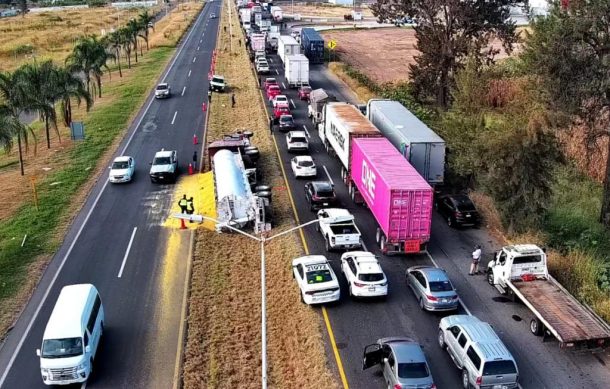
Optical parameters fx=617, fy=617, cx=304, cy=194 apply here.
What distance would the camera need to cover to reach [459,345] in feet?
69.6

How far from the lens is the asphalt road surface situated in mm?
21188

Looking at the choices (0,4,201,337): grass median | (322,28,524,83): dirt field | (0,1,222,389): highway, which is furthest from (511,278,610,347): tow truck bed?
(322,28,524,83): dirt field

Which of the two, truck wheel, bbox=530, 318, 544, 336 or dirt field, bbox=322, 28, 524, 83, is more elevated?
dirt field, bbox=322, 28, 524, 83

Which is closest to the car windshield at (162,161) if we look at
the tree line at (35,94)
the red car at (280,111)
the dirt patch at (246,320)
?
the dirt patch at (246,320)

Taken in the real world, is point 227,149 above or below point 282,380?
above

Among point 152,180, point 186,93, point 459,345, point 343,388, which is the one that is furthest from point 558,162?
point 186,93

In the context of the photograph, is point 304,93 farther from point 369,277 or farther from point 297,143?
point 369,277

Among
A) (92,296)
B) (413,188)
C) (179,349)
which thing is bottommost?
(179,349)

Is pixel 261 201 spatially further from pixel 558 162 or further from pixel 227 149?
pixel 558 162

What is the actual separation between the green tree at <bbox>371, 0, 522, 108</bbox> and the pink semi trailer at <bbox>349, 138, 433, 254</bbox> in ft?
81.2

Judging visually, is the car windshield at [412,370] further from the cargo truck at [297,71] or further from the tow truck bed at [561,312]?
the cargo truck at [297,71]

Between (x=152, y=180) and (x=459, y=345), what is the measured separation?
Result: 2593 cm

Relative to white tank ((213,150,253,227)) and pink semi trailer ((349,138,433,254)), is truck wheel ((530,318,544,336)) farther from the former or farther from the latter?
white tank ((213,150,253,227))

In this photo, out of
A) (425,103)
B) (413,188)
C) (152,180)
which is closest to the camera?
(413,188)
